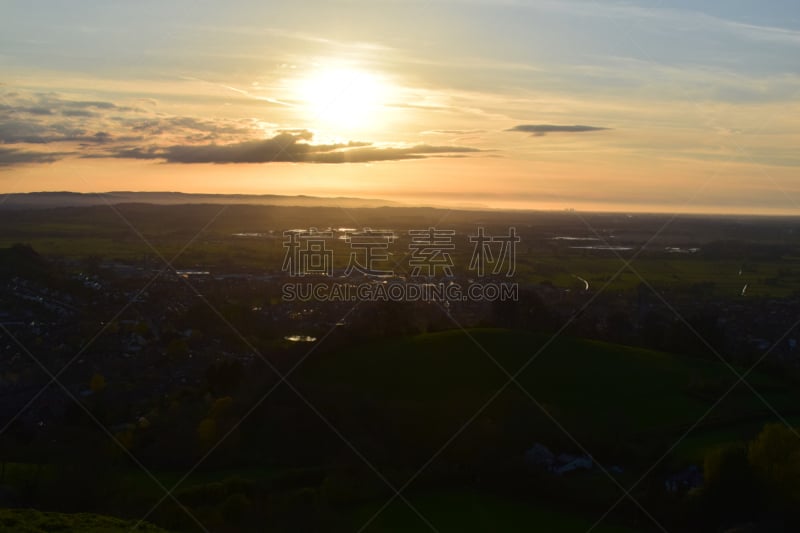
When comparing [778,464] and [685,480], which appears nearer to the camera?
[778,464]

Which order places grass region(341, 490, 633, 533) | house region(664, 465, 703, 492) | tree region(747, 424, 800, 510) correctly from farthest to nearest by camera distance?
house region(664, 465, 703, 492) → grass region(341, 490, 633, 533) → tree region(747, 424, 800, 510)

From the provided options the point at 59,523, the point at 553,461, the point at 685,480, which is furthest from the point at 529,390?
the point at 59,523

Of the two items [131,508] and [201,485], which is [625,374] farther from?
[131,508]

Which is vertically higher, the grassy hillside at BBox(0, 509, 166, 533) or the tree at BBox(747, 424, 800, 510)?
the grassy hillside at BBox(0, 509, 166, 533)

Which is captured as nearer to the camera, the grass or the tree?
the tree

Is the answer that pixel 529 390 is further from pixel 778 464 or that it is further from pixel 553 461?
pixel 778 464

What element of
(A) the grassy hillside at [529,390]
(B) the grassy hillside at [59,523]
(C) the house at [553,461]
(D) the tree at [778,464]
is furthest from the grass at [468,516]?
(B) the grassy hillside at [59,523]

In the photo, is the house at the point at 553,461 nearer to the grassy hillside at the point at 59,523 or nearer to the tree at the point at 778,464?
the tree at the point at 778,464

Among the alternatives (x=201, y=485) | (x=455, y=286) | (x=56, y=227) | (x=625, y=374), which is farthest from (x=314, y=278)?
(x=56, y=227)

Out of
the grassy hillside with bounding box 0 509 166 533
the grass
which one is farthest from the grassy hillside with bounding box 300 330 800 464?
the grassy hillside with bounding box 0 509 166 533

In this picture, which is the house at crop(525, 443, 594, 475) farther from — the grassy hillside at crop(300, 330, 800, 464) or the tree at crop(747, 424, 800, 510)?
the tree at crop(747, 424, 800, 510)

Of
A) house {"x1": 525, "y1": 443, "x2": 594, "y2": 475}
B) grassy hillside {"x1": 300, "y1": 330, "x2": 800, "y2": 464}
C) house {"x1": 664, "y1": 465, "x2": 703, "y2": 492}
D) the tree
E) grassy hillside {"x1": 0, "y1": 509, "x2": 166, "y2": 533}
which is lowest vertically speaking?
grassy hillside {"x1": 300, "y1": 330, "x2": 800, "y2": 464}
